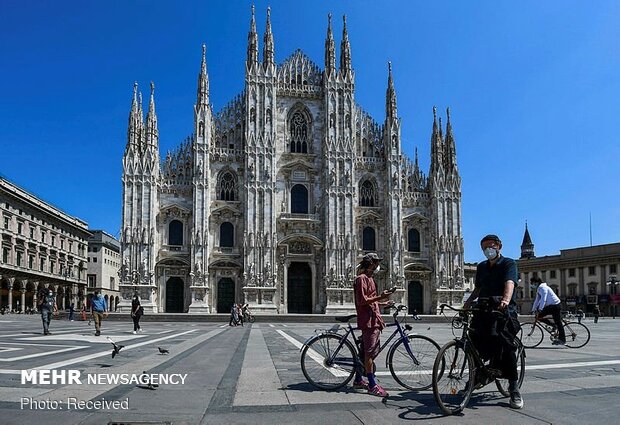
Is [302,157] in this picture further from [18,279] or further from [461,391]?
[461,391]

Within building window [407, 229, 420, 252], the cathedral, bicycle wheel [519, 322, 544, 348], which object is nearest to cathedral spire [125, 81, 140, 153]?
the cathedral

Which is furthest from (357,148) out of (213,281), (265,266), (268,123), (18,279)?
(18,279)

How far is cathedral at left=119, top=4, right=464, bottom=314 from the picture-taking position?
4284 cm

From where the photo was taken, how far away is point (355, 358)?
7.20 metres

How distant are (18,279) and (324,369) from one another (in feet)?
193

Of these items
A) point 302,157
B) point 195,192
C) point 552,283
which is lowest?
point 552,283

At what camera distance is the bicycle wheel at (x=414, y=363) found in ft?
23.8

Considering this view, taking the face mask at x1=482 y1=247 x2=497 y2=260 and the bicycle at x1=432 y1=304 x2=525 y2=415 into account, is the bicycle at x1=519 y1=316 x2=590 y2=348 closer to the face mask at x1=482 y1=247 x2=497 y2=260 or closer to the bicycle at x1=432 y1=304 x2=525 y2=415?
the face mask at x1=482 y1=247 x2=497 y2=260

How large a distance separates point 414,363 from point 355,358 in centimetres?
77

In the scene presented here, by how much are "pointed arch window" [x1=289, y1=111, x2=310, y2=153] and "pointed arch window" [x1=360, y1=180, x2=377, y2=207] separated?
5.70m

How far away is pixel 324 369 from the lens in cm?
756

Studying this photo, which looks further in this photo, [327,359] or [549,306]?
[549,306]

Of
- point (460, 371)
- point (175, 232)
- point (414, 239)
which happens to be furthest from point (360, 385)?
point (414, 239)

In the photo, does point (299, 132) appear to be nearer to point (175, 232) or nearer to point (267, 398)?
point (175, 232)
